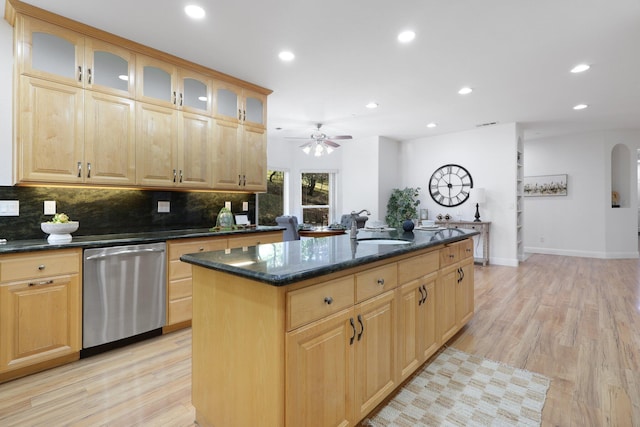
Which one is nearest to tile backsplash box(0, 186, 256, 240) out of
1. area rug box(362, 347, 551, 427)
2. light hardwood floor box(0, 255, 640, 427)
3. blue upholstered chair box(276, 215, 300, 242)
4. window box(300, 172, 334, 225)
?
light hardwood floor box(0, 255, 640, 427)

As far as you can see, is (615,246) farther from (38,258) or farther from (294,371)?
(38,258)

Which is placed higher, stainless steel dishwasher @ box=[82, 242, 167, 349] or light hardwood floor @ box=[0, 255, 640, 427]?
stainless steel dishwasher @ box=[82, 242, 167, 349]

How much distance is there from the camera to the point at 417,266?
205 centimetres

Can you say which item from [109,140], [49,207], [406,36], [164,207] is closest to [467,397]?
[406,36]

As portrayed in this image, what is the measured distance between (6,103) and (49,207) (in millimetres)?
848

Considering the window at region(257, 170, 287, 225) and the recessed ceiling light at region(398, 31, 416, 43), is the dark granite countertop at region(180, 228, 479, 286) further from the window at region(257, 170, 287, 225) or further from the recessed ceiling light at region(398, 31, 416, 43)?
the window at region(257, 170, 287, 225)

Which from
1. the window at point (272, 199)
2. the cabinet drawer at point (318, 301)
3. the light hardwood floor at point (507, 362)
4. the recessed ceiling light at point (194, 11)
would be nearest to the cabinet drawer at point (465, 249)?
the light hardwood floor at point (507, 362)

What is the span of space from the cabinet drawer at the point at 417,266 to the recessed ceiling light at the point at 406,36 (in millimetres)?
1916

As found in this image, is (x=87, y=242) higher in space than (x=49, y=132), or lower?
lower

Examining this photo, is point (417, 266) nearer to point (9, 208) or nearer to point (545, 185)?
point (9, 208)

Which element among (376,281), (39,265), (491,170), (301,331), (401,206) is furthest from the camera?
(401,206)

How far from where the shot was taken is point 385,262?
5.76 feet

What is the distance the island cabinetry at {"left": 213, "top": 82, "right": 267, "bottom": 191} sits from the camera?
11.7 ft

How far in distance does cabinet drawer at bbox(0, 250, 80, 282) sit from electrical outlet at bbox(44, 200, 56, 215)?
26.6 inches
